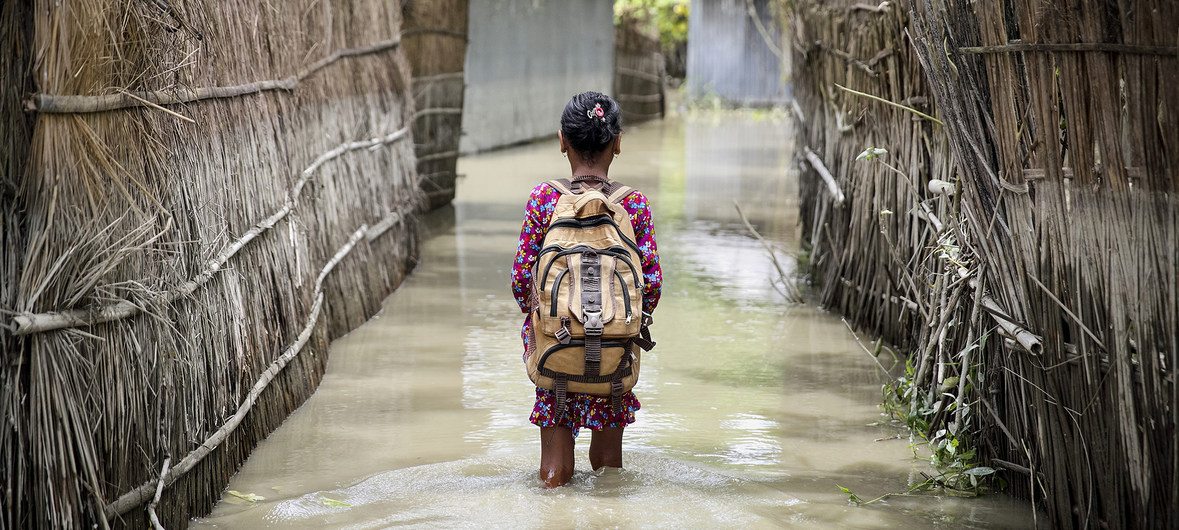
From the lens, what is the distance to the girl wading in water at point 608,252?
3.16 meters

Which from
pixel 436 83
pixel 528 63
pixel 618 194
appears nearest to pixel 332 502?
pixel 618 194

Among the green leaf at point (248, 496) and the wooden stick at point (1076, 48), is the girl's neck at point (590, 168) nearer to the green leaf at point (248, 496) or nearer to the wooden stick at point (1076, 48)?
the wooden stick at point (1076, 48)

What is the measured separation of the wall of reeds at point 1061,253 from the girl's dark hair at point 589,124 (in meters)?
0.95

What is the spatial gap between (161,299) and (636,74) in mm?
17093

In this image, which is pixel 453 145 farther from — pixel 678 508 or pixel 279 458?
pixel 678 508

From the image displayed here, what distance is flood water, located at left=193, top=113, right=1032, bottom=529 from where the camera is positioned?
3285 mm

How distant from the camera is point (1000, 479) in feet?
11.5

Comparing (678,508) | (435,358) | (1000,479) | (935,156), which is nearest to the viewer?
(678,508)

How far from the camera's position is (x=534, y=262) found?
3229 millimetres

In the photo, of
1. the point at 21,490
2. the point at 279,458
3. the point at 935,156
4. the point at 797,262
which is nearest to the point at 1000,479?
the point at 935,156

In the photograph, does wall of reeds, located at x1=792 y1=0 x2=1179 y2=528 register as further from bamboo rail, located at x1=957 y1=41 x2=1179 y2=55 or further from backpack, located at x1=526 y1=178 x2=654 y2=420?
backpack, located at x1=526 y1=178 x2=654 y2=420

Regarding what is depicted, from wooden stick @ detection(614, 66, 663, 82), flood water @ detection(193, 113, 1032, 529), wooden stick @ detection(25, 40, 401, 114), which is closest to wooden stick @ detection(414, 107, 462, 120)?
flood water @ detection(193, 113, 1032, 529)

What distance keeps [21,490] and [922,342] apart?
2880 millimetres

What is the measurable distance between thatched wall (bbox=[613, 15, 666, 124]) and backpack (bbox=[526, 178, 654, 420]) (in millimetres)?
15429
